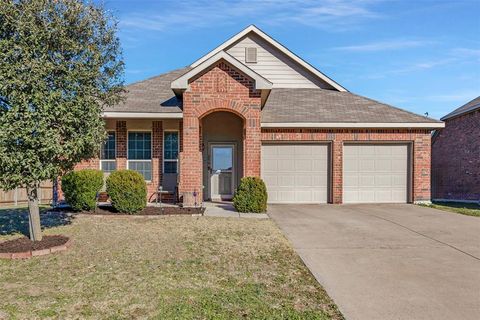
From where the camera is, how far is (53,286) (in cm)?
505

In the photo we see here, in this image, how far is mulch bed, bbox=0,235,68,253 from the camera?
6.75m

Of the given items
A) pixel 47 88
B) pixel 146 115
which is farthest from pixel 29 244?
pixel 146 115

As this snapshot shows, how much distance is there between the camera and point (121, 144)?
1388 cm

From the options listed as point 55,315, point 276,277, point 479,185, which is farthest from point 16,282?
point 479,185

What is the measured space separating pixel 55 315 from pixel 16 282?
60.1 inches

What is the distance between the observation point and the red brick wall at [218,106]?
12.2 metres

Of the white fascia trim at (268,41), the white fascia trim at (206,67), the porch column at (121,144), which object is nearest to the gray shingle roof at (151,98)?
the porch column at (121,144)

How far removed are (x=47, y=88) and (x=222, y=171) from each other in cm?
903

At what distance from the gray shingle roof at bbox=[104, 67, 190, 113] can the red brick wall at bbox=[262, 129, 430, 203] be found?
3.68 meters

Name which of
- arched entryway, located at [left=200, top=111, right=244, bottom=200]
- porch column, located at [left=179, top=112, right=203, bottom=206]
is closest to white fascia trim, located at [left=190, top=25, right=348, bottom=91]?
arched entryway, located at [left=200, top=111, right=244, bottom=200]

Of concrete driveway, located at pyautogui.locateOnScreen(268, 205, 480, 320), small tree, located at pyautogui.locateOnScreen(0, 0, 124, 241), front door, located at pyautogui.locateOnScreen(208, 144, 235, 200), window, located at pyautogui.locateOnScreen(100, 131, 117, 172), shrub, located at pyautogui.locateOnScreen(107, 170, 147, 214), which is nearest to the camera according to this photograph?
concrete driveway, located at pyautogui.locateOnScreen(268, 205, 480, 320)

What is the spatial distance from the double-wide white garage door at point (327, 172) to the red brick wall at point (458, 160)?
16.1 feet

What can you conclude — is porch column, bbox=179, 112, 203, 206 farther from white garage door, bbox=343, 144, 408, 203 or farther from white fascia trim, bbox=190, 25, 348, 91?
white fascia trim, bbox=190, 25, 348, 91

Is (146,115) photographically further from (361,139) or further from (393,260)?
(393,260)
